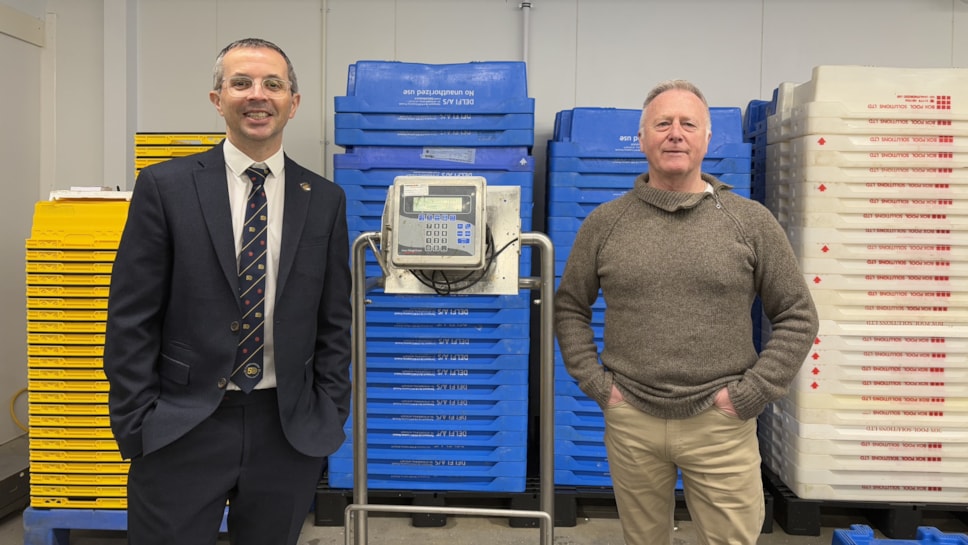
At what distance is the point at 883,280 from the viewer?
9.25 ft

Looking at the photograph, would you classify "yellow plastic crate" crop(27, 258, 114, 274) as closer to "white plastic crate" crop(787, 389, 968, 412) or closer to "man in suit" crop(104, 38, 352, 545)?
"man in suit" crop(104, 38, 352, 545)

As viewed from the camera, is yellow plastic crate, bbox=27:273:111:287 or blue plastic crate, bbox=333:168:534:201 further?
blue plastic crate, bbox=333:168:534:201

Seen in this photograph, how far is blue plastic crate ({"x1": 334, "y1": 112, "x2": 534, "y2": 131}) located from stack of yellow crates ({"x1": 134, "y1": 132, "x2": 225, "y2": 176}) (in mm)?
622

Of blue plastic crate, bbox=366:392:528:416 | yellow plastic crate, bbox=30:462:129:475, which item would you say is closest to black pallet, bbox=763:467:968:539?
blue plastic crate, bbox=366:392:528:416

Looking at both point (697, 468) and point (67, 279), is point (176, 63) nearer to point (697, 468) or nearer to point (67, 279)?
point (67, 279)

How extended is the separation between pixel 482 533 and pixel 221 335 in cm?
193

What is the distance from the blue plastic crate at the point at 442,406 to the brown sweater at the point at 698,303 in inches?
47.7

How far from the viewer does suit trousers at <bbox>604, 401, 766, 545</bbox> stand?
180 centimetres

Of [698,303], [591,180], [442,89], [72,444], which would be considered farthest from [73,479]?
[698,303]

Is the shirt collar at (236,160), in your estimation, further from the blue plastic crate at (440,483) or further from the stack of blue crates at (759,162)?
the stack of blue crates at (759,162)

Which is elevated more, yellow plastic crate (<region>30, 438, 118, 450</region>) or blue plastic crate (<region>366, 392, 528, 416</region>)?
blue plastic crate (<region>366, 392, 528, 416</region>)

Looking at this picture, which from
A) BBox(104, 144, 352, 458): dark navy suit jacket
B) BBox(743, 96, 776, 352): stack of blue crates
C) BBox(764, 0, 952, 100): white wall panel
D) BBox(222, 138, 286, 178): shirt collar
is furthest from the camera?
BBox(764, 0, 952, 100): white wall panel

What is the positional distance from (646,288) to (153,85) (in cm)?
327

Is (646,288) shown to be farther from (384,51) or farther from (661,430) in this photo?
(384,51)
